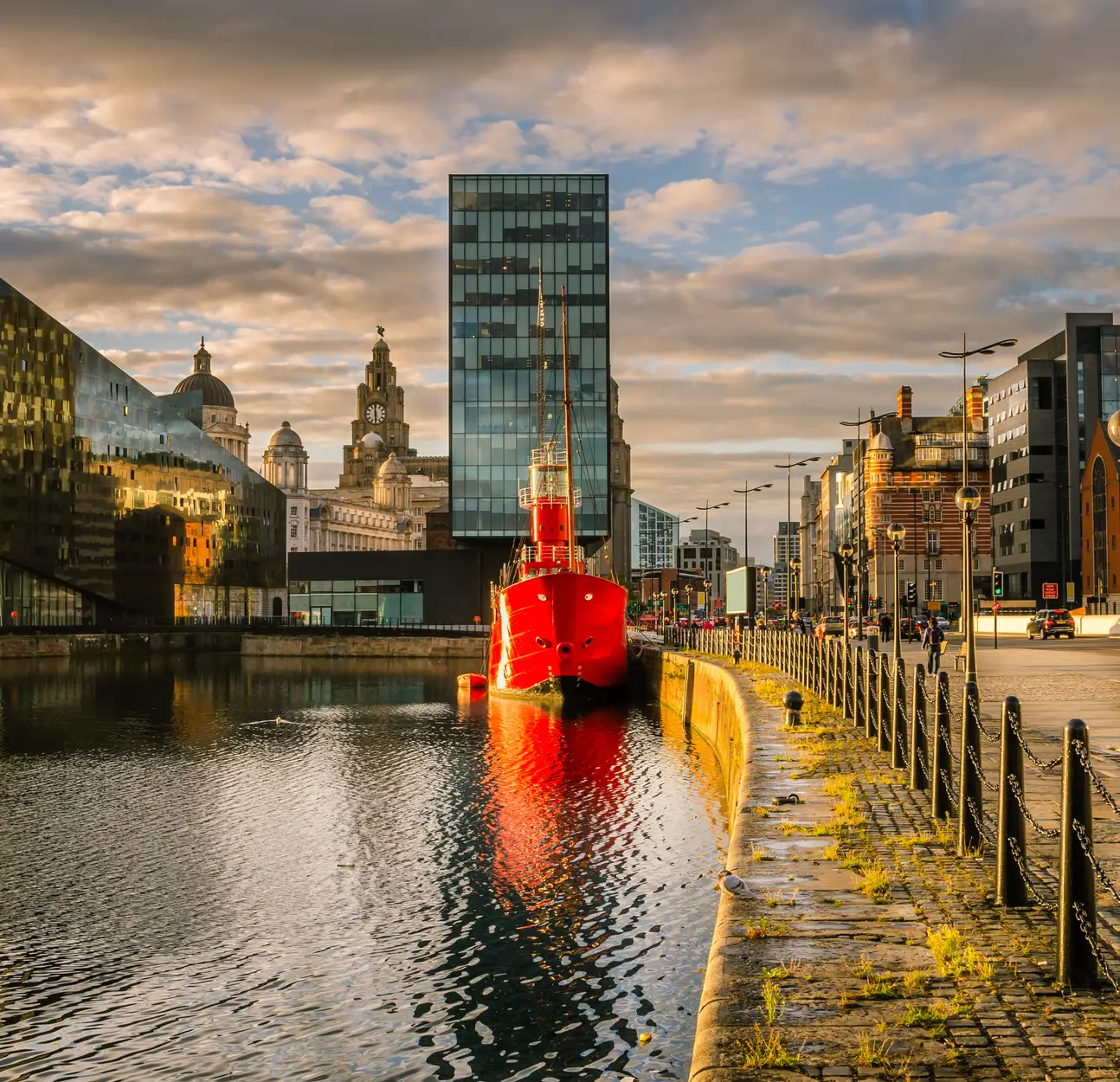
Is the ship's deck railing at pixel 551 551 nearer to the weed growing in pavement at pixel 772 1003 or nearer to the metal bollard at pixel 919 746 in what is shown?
the metal bollard at pixel 919 746

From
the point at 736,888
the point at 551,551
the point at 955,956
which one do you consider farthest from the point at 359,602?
the point at 955,956

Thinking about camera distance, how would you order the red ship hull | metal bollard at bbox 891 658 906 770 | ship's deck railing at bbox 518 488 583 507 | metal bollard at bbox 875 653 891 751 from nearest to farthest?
metal bollard at bbox 891 658 906 770 → metal bollard at bbox 875 653 891 751 → the red ship hull → ship's deck railing at bbox 518 488 583 507

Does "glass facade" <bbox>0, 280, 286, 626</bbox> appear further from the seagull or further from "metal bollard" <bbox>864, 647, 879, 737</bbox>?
the seagull

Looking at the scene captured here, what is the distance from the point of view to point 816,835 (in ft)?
41.9

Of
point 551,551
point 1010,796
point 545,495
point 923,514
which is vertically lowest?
point 1010,796

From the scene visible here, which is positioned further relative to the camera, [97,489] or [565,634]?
[97,489]

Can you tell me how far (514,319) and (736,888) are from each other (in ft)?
263

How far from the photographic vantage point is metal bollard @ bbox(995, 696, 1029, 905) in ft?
30.4

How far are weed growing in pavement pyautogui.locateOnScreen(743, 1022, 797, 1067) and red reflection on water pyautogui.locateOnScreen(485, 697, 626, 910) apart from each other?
9.77 meters

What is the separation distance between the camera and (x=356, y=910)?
16.5 meters

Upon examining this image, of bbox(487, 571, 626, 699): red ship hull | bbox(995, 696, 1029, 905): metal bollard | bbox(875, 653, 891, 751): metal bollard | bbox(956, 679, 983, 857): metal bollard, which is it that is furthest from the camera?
bbox(487, 571, 626, 699): red ship hull

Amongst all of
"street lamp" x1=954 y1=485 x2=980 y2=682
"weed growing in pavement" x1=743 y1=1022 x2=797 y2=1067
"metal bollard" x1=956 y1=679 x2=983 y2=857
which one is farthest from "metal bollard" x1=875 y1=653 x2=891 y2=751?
"weed growing in pavement" x1=743 y1=1022 x2=797 y2=1067

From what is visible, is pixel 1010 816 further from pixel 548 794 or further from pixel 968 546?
pixel 968 546

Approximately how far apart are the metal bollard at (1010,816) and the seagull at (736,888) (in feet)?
6.38
